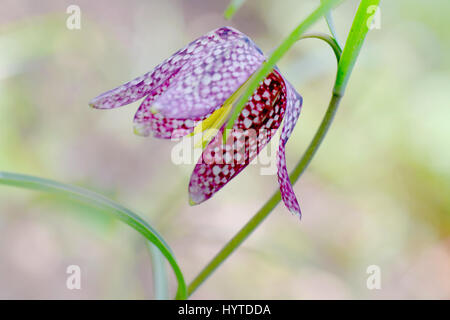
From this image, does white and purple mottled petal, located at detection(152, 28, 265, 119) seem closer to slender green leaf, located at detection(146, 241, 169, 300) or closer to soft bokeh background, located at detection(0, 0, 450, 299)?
slender green leaf, located at detection(146, 241, 169, 300)

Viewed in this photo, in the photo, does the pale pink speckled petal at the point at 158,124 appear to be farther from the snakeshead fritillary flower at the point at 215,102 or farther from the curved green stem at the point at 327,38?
the curved green stem at the point at 327,38

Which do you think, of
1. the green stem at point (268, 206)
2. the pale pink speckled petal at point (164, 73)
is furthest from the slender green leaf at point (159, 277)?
the pale pink speckled petal at point (164, 73)

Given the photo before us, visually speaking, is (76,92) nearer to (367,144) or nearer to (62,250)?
(62,250)

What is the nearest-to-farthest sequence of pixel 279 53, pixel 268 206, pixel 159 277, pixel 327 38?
1. pixel 279 53
2. pixel 327 38
3. pixel 268 206
4. pixel 159 277

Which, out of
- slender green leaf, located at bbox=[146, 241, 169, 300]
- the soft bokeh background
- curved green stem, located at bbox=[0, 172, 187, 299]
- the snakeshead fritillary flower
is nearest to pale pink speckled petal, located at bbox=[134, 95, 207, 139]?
the snakeshead fritillary flower

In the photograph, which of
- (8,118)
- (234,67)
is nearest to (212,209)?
(8,118)

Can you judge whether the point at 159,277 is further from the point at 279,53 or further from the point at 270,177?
the point at 270,177

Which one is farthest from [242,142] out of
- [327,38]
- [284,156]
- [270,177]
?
[270,177]
